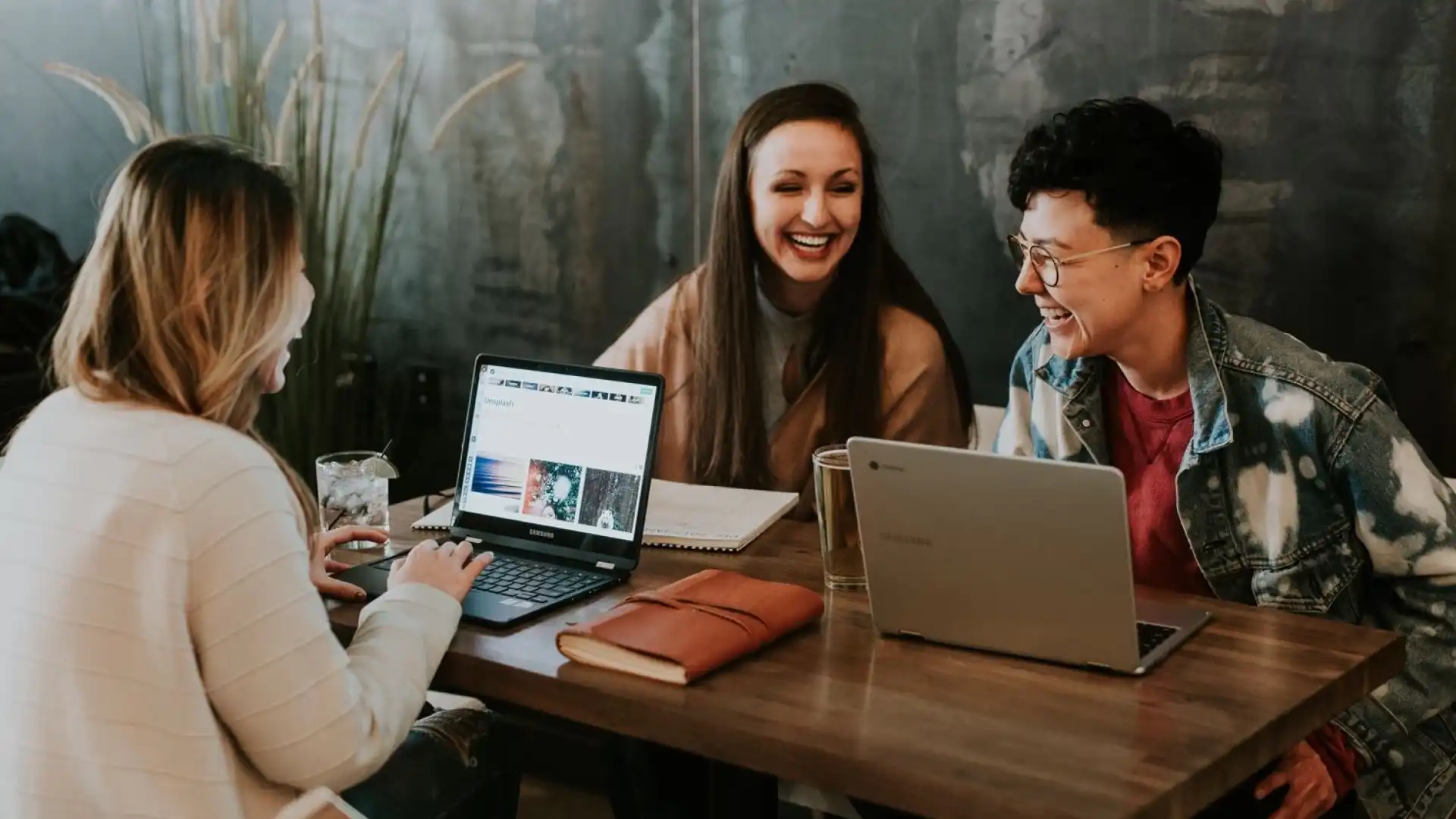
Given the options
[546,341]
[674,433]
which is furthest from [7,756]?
[546,341]

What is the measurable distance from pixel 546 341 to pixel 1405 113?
6.23ft

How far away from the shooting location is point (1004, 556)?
5.04 ft

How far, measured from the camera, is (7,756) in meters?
1.41

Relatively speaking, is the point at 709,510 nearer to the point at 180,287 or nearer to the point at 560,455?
the point at 560,455

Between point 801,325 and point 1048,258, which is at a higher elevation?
point 1048,258

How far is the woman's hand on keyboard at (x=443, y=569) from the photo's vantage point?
1690mm

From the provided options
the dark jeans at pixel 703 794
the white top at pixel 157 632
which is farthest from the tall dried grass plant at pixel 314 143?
the white top at pixel 157 632

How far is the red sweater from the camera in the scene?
1988mm

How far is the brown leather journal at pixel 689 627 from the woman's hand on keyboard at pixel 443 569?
16 cm

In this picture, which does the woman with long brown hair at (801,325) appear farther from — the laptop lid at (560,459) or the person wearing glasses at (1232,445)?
the laptop lid at (560,459)

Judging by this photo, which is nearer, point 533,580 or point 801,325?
point 533,580

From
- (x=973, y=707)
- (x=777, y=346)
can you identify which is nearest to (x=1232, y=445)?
(x=973, y=707)

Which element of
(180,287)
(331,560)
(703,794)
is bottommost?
(703,794)

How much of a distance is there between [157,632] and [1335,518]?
1.32m
